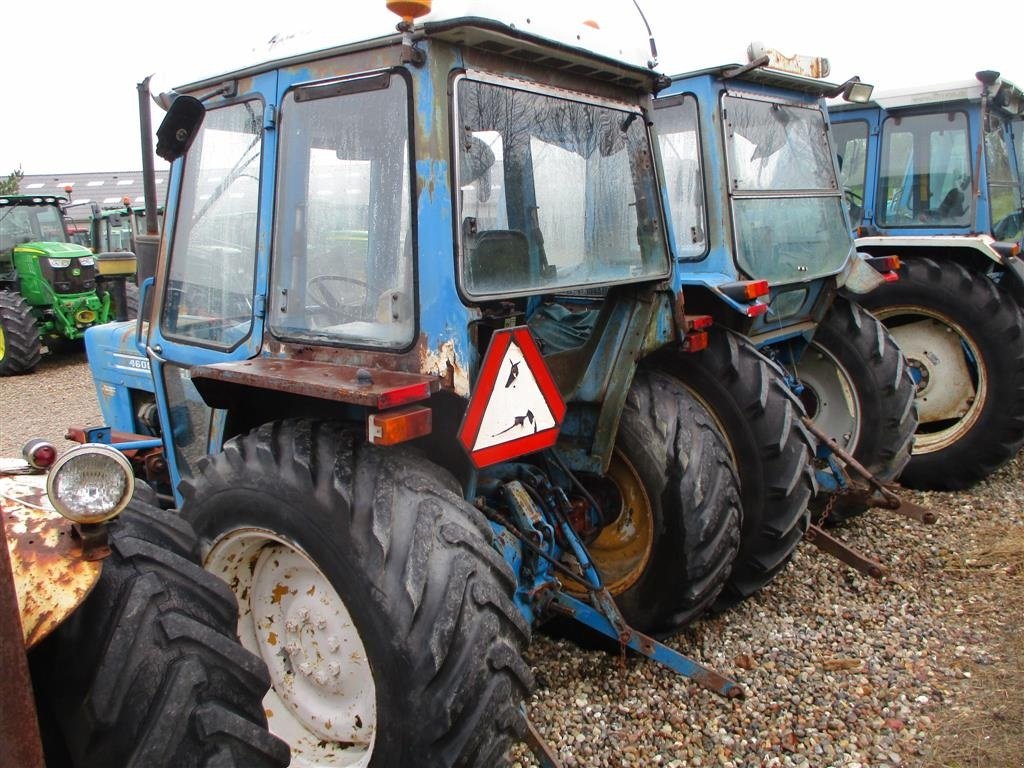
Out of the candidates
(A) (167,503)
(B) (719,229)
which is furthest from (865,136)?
(A) (167,503)

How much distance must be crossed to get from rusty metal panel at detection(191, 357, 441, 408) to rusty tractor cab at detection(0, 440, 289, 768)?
55 cm

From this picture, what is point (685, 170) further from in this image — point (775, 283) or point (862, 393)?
point (862, 393)

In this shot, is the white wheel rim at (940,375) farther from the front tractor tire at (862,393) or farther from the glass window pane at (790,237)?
the glass window pane at (790,237)

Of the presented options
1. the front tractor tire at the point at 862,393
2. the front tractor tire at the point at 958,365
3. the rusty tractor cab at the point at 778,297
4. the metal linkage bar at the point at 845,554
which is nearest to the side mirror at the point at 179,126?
the rusty tractor cab at the point at 778,297

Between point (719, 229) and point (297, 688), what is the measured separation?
105 inches

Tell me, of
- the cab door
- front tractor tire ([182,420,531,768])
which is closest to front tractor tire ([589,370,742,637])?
front tractor tire ([182,420,531,768])

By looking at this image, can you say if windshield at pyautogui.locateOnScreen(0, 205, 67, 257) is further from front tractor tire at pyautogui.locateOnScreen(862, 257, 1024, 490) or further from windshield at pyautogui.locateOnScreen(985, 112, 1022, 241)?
windshield at pyautogui.locateOnScreen(985, 112, 1022, 241)

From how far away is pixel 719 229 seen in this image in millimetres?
4004

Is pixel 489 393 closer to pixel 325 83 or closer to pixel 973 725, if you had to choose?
pixel 325 83

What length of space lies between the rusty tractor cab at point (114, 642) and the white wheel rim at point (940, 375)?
4724 mm

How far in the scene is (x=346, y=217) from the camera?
96.4 inches

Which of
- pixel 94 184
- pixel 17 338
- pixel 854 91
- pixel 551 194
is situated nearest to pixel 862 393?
pixel 854 91

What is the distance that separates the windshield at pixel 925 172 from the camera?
5609 mm

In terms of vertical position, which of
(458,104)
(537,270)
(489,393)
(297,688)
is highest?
(458,104)
